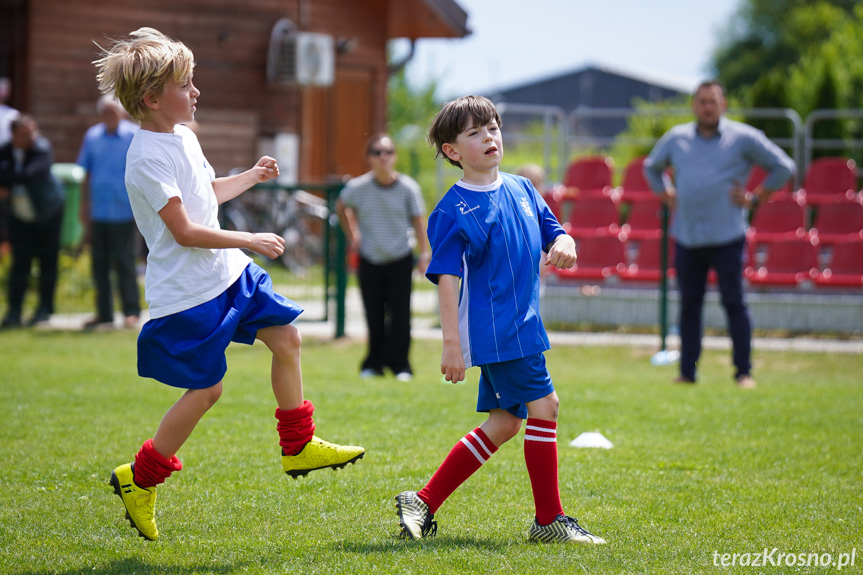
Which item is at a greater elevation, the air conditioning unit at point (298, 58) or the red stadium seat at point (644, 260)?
the air conditioning unit at point (298, 58)

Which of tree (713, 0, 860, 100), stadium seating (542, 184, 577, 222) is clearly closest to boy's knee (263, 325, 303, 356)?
stadium seating (542, 184, 577, 222)

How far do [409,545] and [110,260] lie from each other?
837 cm

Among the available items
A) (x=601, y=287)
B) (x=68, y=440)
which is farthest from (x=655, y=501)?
(x=601, y=287)

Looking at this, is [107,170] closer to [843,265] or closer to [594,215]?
[594,215]

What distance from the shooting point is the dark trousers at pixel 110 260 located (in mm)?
11180

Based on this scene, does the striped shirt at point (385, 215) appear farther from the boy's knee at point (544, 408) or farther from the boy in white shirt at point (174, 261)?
the boy's knee at point (544, 408)

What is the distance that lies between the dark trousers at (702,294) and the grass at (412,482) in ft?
1.21

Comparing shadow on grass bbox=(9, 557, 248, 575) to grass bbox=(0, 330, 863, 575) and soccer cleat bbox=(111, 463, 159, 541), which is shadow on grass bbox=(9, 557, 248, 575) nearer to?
grass bbox=(0, 330, 863, 575)

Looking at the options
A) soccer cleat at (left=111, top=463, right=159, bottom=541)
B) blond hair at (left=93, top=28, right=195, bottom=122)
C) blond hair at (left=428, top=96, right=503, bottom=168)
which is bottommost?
soccer cleat at (left=111, top=463, right=159, bottom=541)

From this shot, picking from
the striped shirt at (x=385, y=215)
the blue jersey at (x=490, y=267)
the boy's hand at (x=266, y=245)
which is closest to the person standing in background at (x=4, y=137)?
the striped shirt at (x=385, y=215)

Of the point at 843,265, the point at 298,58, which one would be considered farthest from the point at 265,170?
the point at 298,58

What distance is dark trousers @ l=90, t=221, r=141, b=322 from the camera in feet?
36.7

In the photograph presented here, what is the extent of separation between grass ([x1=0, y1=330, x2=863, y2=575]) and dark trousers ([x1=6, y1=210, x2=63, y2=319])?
332 cm

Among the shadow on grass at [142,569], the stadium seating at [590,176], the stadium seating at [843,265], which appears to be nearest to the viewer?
the shadow on grass at [142,569]
